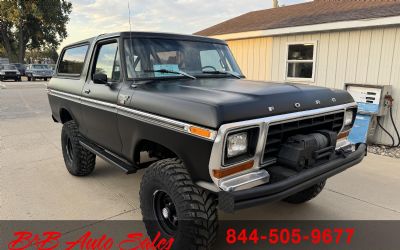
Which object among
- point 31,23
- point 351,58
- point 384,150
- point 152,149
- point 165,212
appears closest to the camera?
point 165,212

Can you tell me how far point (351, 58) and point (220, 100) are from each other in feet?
19.2

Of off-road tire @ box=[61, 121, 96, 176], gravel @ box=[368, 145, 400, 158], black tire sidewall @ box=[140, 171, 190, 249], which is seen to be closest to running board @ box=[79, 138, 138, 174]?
off-road tire @ box=[61, 121, 96, 176]

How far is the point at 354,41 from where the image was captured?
23.1 feet

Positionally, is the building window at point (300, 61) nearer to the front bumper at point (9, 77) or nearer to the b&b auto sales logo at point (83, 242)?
the b&b auto sales logo at point (83, 242)

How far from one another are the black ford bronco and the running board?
0.05ft

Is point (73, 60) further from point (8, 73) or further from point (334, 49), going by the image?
point (8, 73)

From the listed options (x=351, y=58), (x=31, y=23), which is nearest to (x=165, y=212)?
(x=351, y=58)

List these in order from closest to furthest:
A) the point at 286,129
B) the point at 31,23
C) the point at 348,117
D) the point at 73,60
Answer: the point at 286,129 < the point at 348,117 < the point at 73,60 < the point at 31,23

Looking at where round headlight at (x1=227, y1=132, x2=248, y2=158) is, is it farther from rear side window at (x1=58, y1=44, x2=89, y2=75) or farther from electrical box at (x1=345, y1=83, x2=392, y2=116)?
electrical box at (x1=345, y1=83, x2=392, y2=116)

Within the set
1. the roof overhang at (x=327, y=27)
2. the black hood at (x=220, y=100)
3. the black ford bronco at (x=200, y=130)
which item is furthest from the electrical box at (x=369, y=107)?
the black hood at (x=220, y=100)

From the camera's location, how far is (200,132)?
7.62 feet

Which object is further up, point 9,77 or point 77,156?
point 77,156

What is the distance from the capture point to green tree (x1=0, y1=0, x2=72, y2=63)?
37594 millimetres

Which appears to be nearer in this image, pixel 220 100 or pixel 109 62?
pixel 220 100
